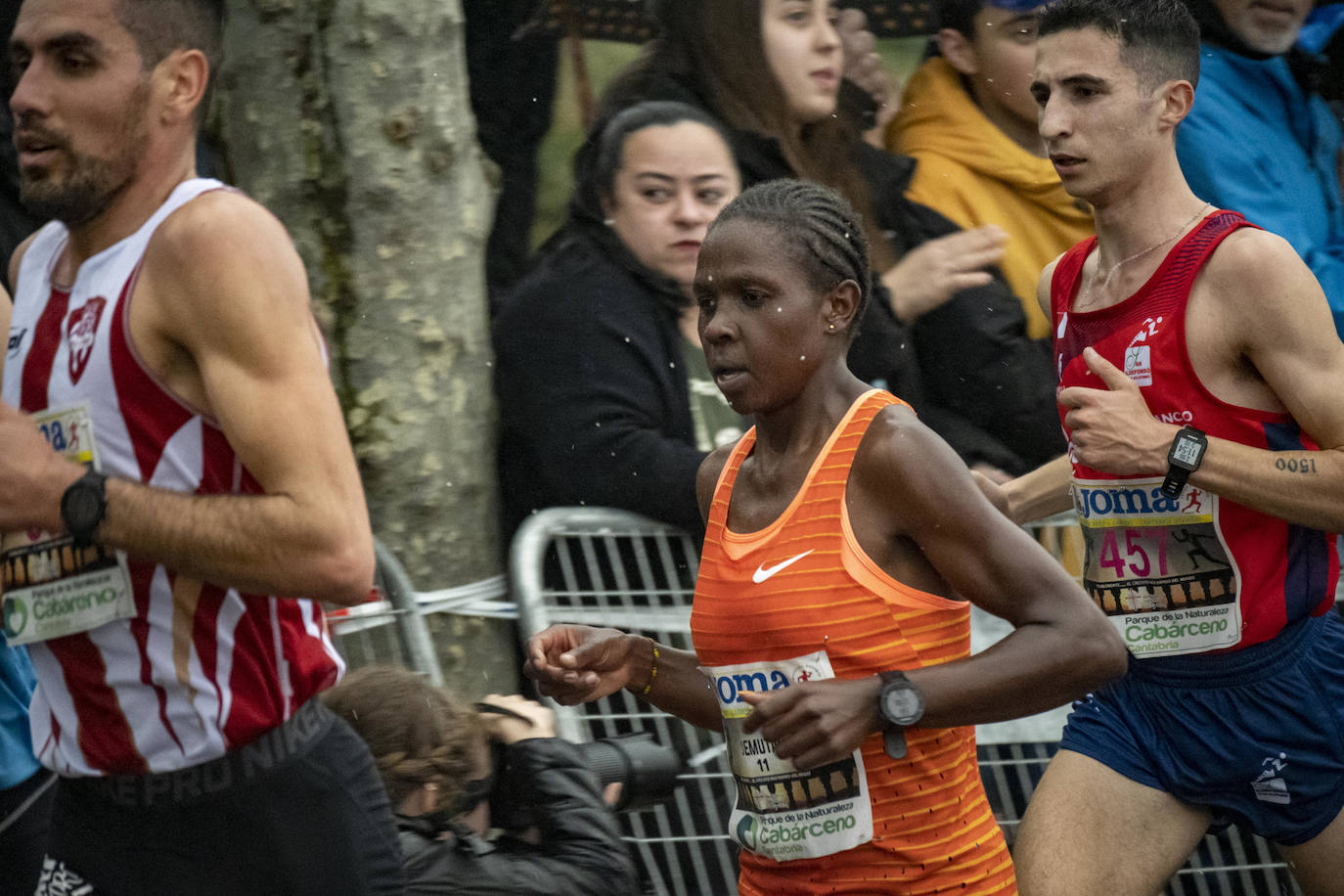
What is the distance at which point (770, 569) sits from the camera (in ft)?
8.69

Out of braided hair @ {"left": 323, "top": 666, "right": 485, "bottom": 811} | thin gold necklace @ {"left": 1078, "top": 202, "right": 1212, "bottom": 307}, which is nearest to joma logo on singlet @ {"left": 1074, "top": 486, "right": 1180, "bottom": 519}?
thin gold necklace @ {"left": 1078, "top": 202, "right": 1212, "bottom": 307}

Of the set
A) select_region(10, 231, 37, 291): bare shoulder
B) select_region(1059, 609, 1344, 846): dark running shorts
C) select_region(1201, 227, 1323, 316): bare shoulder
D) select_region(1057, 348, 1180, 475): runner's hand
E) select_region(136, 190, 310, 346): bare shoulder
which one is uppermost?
select_region(10, 231, 37, 291): bare shoulder

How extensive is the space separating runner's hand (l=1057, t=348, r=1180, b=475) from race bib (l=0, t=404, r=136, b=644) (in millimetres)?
1978

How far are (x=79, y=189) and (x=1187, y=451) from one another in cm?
220

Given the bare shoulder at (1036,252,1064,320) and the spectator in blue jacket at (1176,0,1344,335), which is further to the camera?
the spectator in blue jacket at (1176,0,1344,335)

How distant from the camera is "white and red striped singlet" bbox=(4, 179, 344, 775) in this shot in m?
2.42

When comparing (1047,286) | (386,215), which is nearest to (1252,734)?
(1047,286)

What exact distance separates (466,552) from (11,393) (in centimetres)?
244

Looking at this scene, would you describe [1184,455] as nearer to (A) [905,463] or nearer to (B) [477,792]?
(A) [905,463]

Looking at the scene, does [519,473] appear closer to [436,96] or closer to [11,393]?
[436,96]

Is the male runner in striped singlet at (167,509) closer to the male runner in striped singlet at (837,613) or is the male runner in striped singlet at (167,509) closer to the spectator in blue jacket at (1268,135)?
the male runner in striped singlet at (837,613)

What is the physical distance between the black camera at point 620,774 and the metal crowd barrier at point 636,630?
76 cm

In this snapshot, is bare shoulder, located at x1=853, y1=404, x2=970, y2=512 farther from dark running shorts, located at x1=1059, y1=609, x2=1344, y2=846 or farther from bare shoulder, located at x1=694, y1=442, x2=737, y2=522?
dark running shorts, located at x1=1059, y1=609, x2=1344, y2=846

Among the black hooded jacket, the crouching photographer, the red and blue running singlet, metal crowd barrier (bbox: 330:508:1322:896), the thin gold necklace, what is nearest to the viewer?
the crouching photographer
